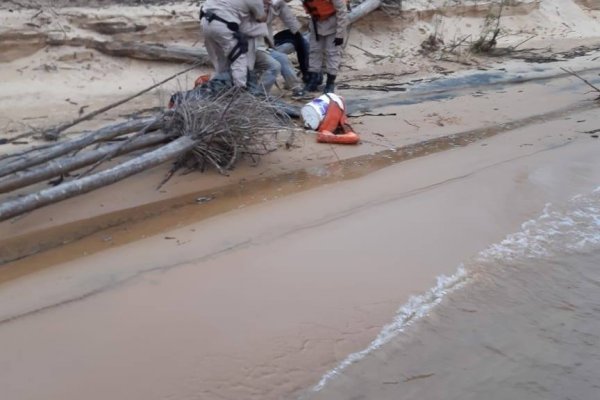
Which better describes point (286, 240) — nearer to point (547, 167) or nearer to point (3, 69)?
point (547, 167)

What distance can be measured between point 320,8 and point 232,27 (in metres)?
1.71

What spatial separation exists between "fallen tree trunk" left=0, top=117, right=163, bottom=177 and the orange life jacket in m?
3.02

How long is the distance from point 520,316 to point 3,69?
20.7ft

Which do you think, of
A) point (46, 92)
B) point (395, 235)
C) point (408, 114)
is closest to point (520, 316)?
point (395, 235)

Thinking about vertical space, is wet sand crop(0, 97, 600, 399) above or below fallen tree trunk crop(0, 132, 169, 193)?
below

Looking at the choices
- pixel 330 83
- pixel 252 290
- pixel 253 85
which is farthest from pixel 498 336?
pixel 330 83

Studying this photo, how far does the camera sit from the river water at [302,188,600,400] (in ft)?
11.3

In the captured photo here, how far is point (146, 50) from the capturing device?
8648 mm

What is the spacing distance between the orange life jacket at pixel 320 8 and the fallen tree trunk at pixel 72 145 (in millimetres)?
3021

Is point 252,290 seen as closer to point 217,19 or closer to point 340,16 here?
point 217,19

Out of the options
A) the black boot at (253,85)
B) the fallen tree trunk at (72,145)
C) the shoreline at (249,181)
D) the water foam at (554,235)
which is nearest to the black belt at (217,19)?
the black boot at (253,85)

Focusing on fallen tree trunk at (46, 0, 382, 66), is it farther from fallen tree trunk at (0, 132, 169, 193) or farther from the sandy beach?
fallen tree trunk at (0, 132, 169, 193)

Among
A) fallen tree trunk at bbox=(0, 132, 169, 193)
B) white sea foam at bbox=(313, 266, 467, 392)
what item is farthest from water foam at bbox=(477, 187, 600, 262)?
fallen tree trunk at bbox=(0, 132, 169, 193)

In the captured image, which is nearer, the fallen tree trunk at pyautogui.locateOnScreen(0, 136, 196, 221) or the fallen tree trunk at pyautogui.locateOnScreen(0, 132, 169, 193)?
the fallen tree trunk at pyautogui.locateOnScreen(0, 136, 196, 221)
